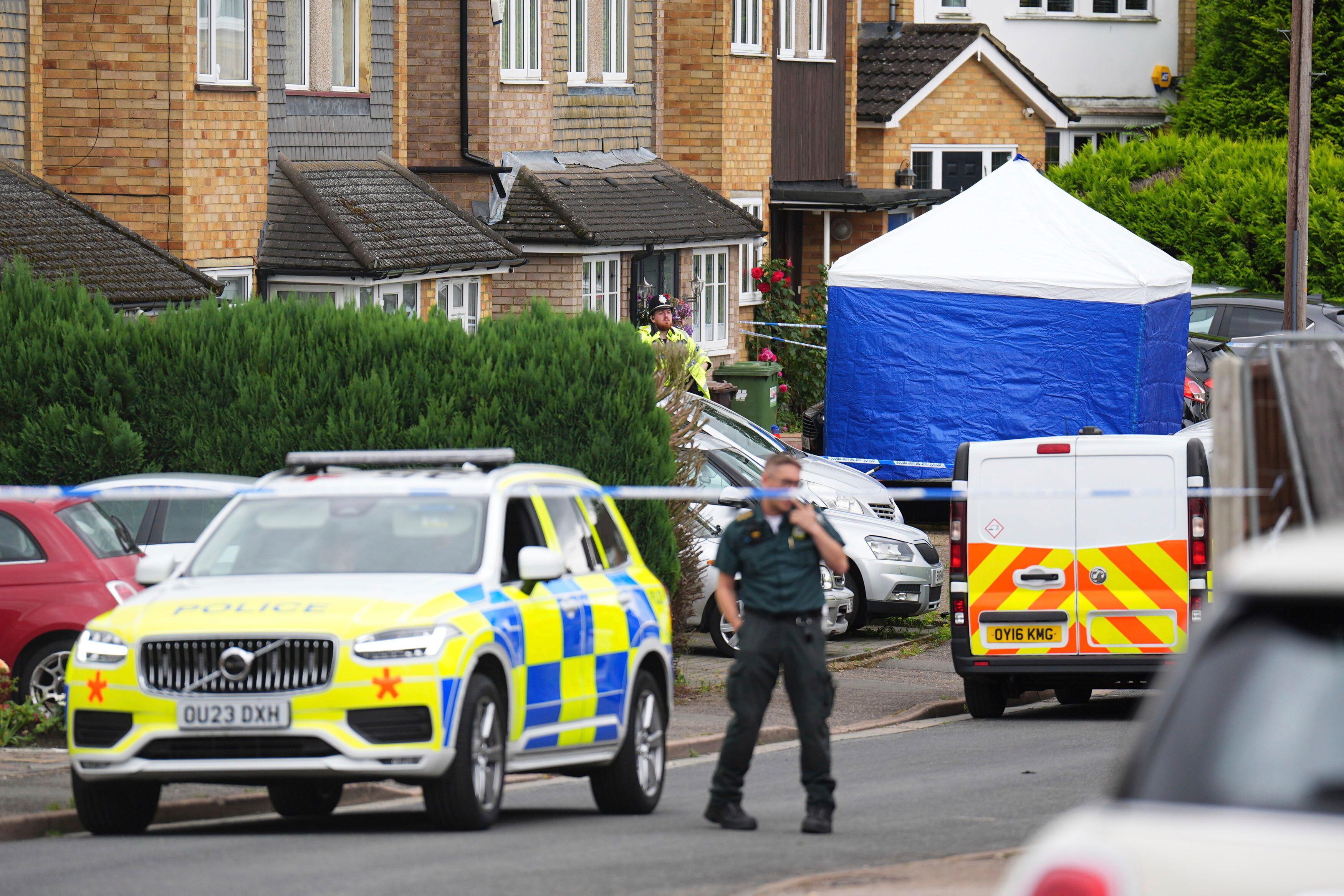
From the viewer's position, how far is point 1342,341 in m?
7.07

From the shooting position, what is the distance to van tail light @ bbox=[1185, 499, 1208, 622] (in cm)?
1409

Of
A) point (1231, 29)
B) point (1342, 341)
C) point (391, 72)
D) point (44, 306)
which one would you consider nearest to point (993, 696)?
A: point (44, 306)

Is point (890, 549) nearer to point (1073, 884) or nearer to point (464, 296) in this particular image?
point (464, 296)

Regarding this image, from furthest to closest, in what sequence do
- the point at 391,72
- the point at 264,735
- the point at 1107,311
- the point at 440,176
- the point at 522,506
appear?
the point at 440,176 < the point at 391,72 < the point at 1107,311 < the point at 522,506 < the point at 264,735

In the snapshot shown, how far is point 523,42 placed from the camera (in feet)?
99.5

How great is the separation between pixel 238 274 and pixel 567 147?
8969mm

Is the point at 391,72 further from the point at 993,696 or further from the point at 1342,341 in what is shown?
the point at 1342,341

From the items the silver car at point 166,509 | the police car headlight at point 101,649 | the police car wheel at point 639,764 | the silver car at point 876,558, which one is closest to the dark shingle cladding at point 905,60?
the silver car at point 876,558

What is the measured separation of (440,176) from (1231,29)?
83.3ft

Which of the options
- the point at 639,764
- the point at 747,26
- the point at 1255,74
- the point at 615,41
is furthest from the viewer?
the point at 1255,74

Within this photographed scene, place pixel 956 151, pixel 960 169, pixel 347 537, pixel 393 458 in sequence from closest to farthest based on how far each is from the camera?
pixel 347 537 → pixel 393 458 → pixel 956 151 → pixel 960 169

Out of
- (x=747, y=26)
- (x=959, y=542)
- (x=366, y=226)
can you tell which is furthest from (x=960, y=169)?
(x=959, y=542)

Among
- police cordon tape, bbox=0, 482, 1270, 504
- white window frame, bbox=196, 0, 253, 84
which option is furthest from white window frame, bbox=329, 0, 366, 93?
police cordon tape, bbox=0, 482, 1270, 504

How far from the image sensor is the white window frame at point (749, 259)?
35.6 meters
